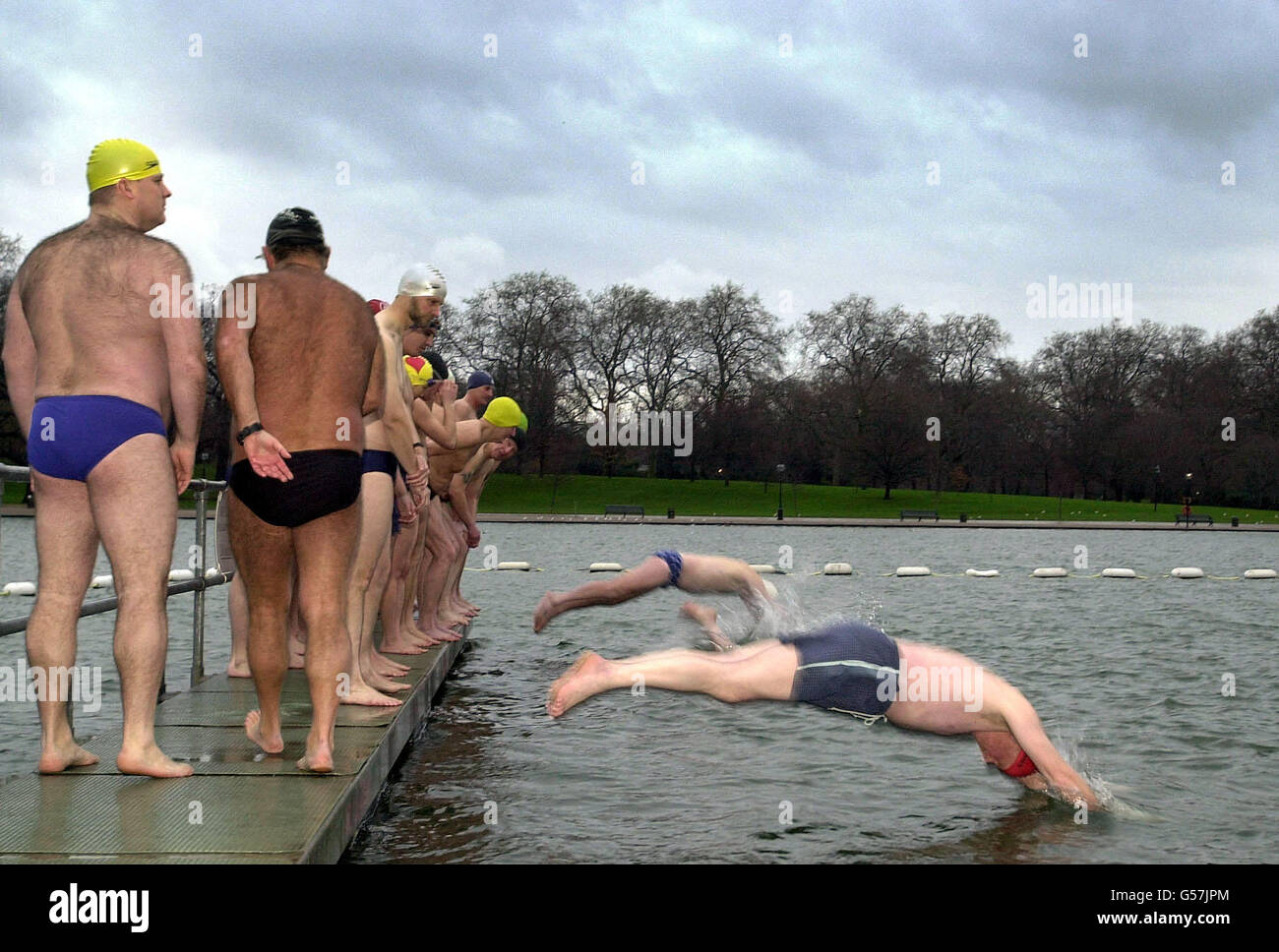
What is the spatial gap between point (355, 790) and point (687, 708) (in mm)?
4470

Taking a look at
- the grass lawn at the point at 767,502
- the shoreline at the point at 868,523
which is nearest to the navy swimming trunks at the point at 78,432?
the shoreline at the point at 868,523

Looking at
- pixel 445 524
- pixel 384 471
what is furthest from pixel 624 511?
pixel 384 471

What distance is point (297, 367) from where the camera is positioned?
5203 millimetres

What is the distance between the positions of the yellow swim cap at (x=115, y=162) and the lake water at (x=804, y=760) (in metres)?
2.91

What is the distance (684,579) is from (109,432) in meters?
3.60

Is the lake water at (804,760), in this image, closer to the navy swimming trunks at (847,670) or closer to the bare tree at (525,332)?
the navy swimming trunks at (847,670)

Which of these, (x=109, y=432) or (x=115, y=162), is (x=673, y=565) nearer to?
(x=109, y=432)

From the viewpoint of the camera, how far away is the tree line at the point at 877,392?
83.7 m

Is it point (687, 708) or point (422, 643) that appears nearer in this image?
point (687, 708)

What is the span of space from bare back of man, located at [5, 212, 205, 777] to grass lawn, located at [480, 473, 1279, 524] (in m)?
65.3

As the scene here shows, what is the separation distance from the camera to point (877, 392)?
84.8m

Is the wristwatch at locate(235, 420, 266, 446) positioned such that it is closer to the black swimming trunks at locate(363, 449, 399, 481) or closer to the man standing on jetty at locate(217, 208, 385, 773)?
the man standing on jetty at locate(217, 208, 385, 773)
